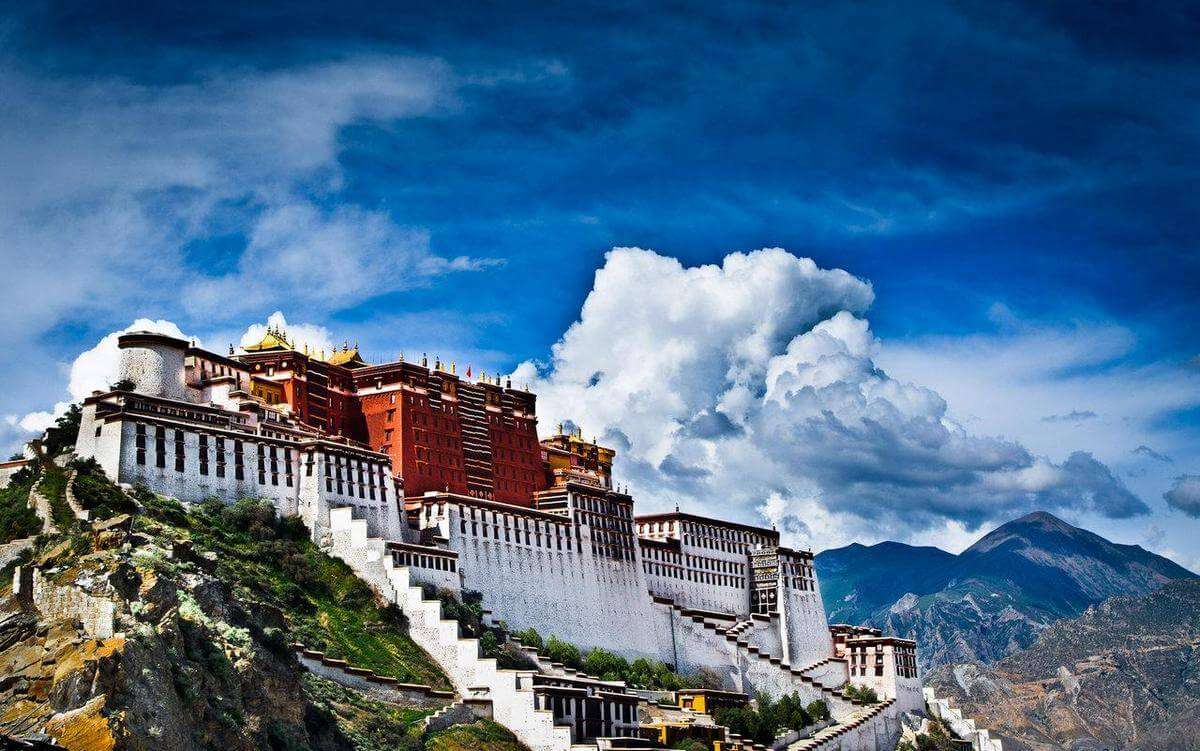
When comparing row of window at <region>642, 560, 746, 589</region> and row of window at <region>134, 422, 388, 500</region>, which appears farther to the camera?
row of window at <region>642, 560, 746, 589</region>

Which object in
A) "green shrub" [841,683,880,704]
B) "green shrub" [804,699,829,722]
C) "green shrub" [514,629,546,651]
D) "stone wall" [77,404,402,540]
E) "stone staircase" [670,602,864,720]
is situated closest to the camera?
"stone wall" [77,404,402,540]

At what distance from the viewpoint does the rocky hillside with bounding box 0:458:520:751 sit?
48688 mm

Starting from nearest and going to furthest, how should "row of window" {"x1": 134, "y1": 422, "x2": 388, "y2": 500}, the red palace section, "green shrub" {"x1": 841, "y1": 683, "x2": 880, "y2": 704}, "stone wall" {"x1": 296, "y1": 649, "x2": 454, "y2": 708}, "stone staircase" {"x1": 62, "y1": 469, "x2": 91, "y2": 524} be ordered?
1. "stone wall" {"x1": 296, "y1": 649, "x2": 454, "y2": 708}
2. "stone staircase" {"x1": 62, "y1": 469, "x2": 91, "y2": 524}
3. "row of window" {"x1": 134, "y1": 422, "x2": 388, "y2": 500}
4. the red palace section
5. "green shrub" {"x1": 841, "y1": 683, "x2": 880, "y2": 704}

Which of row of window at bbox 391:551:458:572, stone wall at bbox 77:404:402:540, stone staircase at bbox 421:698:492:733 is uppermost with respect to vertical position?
stone wall at bbox 77:404:402:540

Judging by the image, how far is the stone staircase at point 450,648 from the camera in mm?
78000

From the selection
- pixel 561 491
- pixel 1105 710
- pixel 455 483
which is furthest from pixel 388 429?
pixel 1105 710

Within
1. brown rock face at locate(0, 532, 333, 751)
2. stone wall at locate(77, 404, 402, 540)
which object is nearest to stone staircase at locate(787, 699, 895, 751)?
stone wall at locate(77, 404, 402, 540)

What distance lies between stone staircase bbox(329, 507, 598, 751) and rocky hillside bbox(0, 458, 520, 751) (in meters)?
0.83

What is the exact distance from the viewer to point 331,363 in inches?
4055

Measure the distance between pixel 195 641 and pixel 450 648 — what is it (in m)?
28.0

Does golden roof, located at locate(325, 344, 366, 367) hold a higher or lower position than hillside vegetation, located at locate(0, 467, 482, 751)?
higher

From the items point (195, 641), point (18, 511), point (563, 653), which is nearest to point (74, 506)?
point (18, 511)

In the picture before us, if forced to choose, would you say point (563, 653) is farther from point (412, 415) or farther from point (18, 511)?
point (18, 511)

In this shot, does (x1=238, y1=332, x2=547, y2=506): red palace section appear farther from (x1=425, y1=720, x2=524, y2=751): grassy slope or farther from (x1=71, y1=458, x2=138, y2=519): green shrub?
(x1=425, y1=720, x2=524, y2=751): grassy slope
